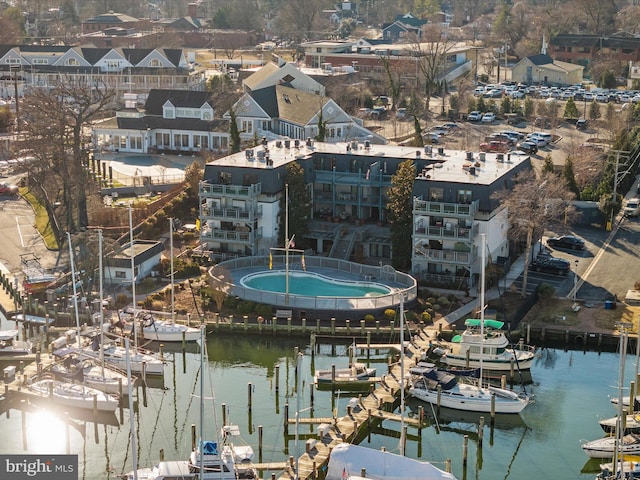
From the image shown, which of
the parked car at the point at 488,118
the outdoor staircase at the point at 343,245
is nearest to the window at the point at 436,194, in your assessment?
the outdoor staircase at the point at 343,245

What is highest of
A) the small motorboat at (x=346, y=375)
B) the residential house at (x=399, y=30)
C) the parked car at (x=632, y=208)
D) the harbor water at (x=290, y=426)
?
the residential house at (x=399, y=30)

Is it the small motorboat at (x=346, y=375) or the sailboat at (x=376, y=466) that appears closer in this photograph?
the sailboat at (x=376, y=466)

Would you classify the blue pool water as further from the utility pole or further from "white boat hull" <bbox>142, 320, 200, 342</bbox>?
the utility pole

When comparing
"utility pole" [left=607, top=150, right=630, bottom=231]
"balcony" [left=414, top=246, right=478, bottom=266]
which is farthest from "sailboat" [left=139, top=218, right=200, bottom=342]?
"utility pole" [left=607, top=150, right=630, bottom=231]

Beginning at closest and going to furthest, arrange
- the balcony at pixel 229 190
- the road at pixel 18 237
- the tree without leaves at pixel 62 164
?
1. the balcony at pixel 229 190
2. the road at pixel 18 237
3. the tree without leaves at pixel 62 164

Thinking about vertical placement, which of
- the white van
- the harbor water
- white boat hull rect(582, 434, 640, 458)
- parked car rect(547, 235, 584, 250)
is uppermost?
the white van

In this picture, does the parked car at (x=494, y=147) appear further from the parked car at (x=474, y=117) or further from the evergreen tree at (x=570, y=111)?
the evergreen tree at (x=570, y=111)

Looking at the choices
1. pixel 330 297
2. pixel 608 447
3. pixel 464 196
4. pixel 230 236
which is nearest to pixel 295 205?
pixel 230 236

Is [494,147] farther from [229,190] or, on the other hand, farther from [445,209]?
[229,190]
